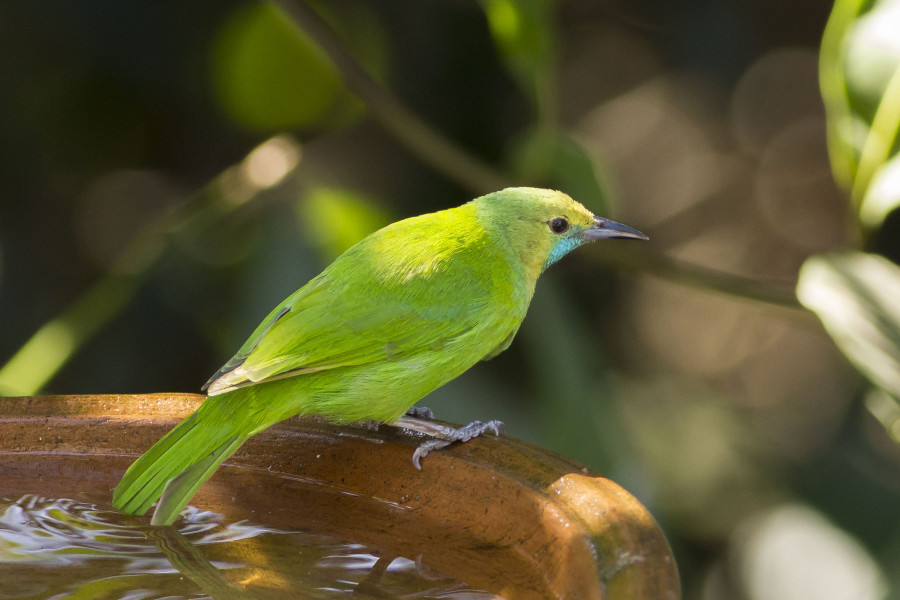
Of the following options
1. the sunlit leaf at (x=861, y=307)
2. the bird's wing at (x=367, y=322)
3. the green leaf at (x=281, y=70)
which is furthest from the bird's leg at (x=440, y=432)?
the green leaf at (x=281, y=70)

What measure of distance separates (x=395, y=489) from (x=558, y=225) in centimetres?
106

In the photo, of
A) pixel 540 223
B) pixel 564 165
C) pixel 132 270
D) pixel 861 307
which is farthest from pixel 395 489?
pixel 132 270

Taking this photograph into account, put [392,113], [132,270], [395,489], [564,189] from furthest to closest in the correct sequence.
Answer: [132,270], [564,189], [392,113], [395,489]

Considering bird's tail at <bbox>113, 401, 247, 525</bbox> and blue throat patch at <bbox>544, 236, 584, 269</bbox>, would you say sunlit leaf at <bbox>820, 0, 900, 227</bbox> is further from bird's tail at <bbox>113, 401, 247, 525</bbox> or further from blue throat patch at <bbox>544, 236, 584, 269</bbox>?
bird's tail at <bbox>113, 401, 247, 525</bbox>

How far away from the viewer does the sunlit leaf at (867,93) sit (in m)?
2.92

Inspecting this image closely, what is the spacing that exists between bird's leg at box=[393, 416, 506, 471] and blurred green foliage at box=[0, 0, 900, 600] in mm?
949

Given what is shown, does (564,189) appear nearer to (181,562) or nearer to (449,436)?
(449,436)

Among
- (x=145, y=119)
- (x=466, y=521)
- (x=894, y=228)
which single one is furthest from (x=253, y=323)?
(x=894, y=228)

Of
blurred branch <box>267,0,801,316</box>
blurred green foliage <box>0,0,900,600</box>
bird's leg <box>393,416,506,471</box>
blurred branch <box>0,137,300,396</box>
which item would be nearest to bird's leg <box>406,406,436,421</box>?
bird's leg <box>393,416,506,471</box>

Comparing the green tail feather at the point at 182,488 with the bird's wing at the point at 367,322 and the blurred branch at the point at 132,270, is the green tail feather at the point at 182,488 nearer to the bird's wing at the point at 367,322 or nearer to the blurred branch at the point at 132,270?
the bird's wing at the point at 367,322

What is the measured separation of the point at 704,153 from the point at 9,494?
4403mm

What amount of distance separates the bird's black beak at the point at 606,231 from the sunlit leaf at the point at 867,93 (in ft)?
2.15

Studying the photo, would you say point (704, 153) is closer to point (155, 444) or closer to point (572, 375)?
point (572, 375)

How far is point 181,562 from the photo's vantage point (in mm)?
1965
